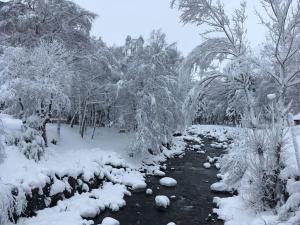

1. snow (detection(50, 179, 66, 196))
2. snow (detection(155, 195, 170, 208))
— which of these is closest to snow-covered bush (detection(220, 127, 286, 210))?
snow (detection(155, 195, 170, 208))

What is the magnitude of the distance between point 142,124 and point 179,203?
761 centimetres

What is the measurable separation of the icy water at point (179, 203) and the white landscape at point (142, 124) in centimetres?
9

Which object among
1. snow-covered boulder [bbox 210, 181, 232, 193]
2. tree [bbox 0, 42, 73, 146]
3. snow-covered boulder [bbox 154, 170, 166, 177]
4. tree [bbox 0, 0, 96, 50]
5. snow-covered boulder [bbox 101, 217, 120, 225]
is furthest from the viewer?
snow-covered boulder [bbox 154, 170, 166, 177]

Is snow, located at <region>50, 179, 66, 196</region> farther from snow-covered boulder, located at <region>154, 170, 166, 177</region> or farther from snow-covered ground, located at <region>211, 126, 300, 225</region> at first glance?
snow-covered boulder, located at <region>154, 170, 166, 177</region>

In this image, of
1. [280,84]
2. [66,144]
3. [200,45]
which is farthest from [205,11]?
[66,144]

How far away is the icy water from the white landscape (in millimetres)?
86

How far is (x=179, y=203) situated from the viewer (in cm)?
1569

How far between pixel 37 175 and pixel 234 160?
28.3 feet

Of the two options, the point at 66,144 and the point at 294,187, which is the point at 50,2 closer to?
the point at 66,144

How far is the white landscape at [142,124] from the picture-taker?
39.7 feet

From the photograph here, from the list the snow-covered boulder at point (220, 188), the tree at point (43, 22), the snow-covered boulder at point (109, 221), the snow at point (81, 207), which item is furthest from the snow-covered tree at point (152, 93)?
the snow-covered boulder at point (109, 221)

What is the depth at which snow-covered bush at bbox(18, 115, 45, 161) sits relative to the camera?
14.8 m

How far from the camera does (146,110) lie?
23.1m

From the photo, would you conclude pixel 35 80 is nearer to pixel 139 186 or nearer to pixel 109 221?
pixel 139 186
